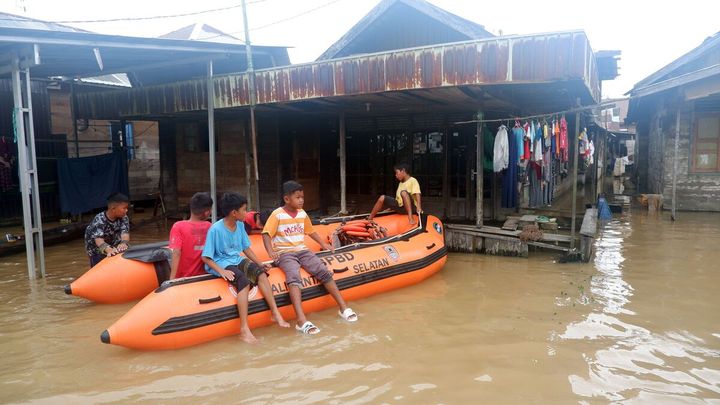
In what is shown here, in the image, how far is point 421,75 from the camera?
736 cm

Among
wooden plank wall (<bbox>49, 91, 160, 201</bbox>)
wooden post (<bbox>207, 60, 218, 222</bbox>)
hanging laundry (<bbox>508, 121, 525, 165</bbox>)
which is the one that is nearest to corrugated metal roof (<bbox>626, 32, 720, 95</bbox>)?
hanging laundry (<bbox>508, 121, 525, 165</bbox>)

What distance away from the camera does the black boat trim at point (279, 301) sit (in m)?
4.52

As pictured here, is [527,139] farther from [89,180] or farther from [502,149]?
[89,180]

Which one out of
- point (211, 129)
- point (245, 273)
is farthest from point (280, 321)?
point (211, 129)

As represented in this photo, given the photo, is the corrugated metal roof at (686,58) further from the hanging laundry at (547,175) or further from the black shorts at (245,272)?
the black shorts at (245,272)

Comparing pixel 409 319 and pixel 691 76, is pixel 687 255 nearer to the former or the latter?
pixel 691 76

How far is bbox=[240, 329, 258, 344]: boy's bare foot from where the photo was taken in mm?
4715

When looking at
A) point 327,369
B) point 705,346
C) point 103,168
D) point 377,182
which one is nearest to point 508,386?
point 327,369

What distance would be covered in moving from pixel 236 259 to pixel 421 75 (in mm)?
4106

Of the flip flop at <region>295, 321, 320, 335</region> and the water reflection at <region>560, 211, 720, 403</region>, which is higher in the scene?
the flip flop at <region>295, 321, 320, 335</region>

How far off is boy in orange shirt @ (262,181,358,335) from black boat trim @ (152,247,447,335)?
0.50ft

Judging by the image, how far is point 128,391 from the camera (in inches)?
148

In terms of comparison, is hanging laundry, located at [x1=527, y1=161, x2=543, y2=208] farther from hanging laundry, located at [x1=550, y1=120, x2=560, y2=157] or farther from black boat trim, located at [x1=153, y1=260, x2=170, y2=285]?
black boat trim, located at [x1=153, y1=260, x2=170, y2=285]

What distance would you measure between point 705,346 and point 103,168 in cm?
1209
